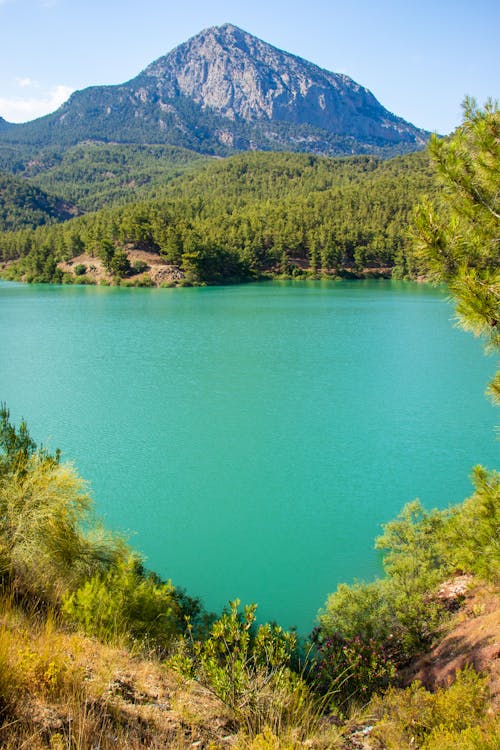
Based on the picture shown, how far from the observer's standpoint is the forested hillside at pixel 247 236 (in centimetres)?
8262

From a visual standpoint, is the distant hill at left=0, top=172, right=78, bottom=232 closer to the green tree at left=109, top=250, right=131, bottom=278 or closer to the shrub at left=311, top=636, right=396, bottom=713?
the green tree at left=109, top=250, right=131, bottom=278

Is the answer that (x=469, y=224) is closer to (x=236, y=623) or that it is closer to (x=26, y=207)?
(x=236, y=623)

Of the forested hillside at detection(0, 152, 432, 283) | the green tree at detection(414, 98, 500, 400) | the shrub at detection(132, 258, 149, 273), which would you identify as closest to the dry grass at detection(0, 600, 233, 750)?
the green tree at detection(414, 98, 500, 400)

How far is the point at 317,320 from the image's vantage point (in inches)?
1836

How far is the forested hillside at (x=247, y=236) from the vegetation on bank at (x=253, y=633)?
214 feet

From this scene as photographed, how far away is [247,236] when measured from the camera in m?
91.6

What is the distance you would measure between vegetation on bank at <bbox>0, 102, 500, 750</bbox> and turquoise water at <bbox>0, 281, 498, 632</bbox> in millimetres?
2589

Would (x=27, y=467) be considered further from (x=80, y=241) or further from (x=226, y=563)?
(x=80, y=241)

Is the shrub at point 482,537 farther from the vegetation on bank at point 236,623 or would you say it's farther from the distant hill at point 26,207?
the distant hill at point 26,207

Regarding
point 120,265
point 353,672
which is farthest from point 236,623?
point 120,265

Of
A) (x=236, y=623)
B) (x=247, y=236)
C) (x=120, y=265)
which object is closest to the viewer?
(x=236, y=623)

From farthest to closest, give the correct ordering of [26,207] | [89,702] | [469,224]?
1. [26,207]
2. [469,224]
3. [89,702]

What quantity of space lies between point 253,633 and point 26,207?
178 m

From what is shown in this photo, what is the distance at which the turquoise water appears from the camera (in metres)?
12.0
